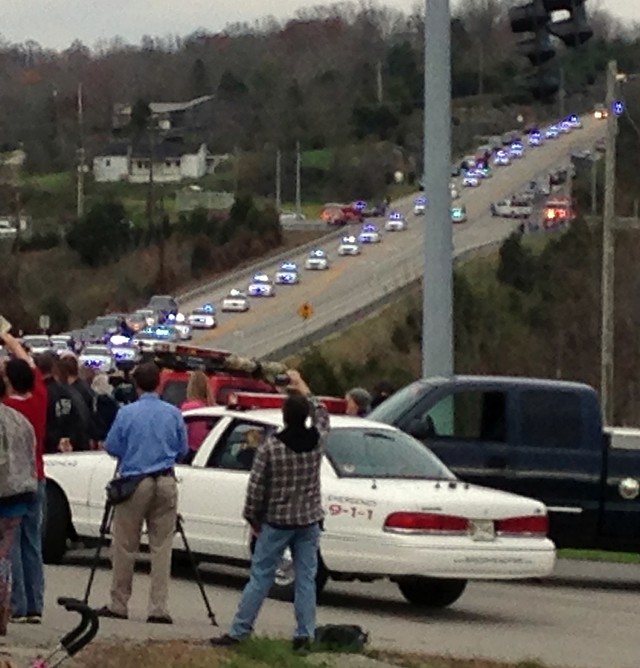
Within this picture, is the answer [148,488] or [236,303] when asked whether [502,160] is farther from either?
[148,488]

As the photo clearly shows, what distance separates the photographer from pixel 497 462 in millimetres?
18312

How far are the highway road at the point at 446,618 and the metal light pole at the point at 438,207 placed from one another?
401 centimetres

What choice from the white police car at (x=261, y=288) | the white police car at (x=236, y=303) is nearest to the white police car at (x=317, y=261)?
the white police car at (x=261, y=288)

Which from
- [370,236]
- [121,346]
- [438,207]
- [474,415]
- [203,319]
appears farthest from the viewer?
[370,236]

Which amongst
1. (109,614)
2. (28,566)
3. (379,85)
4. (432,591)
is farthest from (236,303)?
(379,85)

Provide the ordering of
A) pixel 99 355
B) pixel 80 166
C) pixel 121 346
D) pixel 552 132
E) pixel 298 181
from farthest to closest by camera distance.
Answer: pixel 298 181 < pixel 552 132 < pixel 80 166 < pixel 121 346 < pixel 99 355

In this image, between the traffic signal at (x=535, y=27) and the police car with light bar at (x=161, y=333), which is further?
the police car with light bar at (x=161, y=333)

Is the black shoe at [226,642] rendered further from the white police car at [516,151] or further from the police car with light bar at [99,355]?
the white police car at [516,151]

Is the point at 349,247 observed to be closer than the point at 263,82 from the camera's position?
Yes

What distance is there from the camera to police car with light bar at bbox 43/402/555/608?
1461 centimetres

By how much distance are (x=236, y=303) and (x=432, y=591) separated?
69947 mm

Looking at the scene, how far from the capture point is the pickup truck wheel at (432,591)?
615 inches

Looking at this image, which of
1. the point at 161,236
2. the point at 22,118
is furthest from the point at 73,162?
the point at 161,236

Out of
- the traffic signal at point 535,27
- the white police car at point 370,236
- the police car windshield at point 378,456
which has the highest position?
the traffic signal at point 535,27
